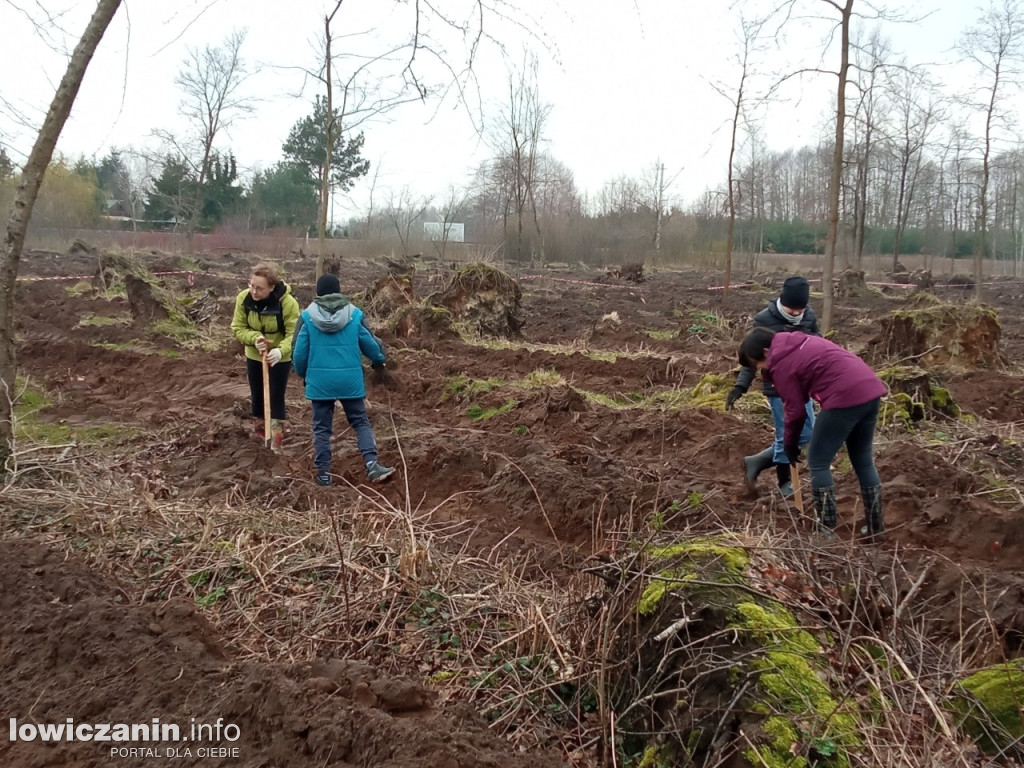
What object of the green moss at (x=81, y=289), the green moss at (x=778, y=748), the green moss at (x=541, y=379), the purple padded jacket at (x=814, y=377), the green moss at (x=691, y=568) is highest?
the green moss at (x=81, y=289)

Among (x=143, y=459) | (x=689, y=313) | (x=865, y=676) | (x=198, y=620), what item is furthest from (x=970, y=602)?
(x=689, y=313)

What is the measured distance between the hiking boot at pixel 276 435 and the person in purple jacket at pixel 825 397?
13.5ft

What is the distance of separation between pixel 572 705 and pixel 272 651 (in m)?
1.39

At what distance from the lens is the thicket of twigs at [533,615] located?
2613 millimetres

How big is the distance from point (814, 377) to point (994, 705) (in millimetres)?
2510

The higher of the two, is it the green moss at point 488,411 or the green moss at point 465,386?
the green moss at point 465,386

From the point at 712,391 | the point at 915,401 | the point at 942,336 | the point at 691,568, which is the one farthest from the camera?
the point at 942,336

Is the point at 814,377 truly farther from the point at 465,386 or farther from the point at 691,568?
the point at 465,386

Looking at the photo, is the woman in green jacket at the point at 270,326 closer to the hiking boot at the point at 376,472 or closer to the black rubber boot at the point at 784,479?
the hiking boot at the point at 376,472

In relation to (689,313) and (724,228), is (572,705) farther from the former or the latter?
(724,228)
